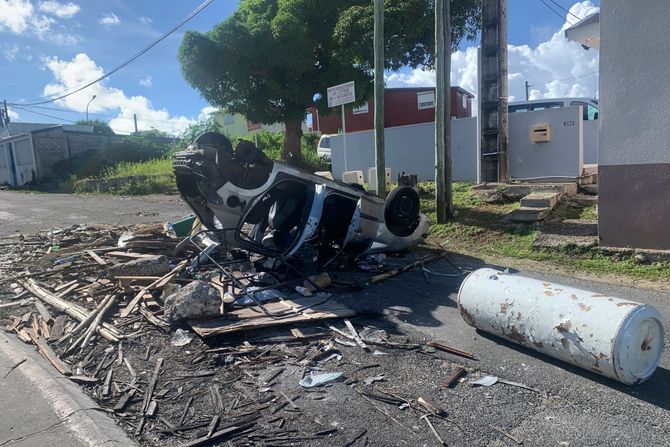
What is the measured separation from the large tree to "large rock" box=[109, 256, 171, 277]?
1008 cm

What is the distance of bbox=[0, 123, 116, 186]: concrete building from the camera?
98.7 ft

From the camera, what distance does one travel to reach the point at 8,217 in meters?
14.2

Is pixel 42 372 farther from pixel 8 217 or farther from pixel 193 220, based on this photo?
pixel 8 217

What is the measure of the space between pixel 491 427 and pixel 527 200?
6115 millimetres

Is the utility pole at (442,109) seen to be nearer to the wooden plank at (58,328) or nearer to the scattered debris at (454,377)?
the scattered debris at (454,377)

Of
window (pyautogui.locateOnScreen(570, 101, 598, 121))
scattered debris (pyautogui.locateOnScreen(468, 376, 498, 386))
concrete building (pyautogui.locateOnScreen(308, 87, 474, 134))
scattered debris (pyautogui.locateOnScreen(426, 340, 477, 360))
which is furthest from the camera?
concrete building (pyautogui.locateOnScreen(308, 87, 474, 134))

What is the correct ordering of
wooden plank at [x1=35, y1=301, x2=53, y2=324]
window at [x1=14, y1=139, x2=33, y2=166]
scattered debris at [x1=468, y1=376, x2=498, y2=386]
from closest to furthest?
scattered debris at [x1=468, y1=376, x2=498, y2=386]
wooden plank at [x1=35, y1=301, x2=53, y2=324]
window at [x1=14, y1=139, x2=33, y2=166]

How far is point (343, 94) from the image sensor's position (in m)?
10.7

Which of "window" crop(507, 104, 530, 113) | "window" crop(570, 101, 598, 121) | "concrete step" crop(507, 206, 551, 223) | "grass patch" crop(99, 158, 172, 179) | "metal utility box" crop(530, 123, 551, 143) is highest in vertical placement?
"window" crop(507, 104, 530, 113)

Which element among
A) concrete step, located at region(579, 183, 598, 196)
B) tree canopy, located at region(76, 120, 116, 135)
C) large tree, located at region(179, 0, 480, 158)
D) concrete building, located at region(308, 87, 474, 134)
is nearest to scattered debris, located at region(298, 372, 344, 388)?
concrete step, located at region(579, 183, 598, 196)

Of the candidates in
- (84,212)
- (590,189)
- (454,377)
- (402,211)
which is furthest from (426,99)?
(454,377)

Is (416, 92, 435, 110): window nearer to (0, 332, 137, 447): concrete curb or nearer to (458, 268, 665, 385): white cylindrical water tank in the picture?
(458, 268, 665, 385): white cylindrical water tank

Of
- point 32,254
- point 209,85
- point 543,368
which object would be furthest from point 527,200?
point 209,85

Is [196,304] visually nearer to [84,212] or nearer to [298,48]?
[84,212]
